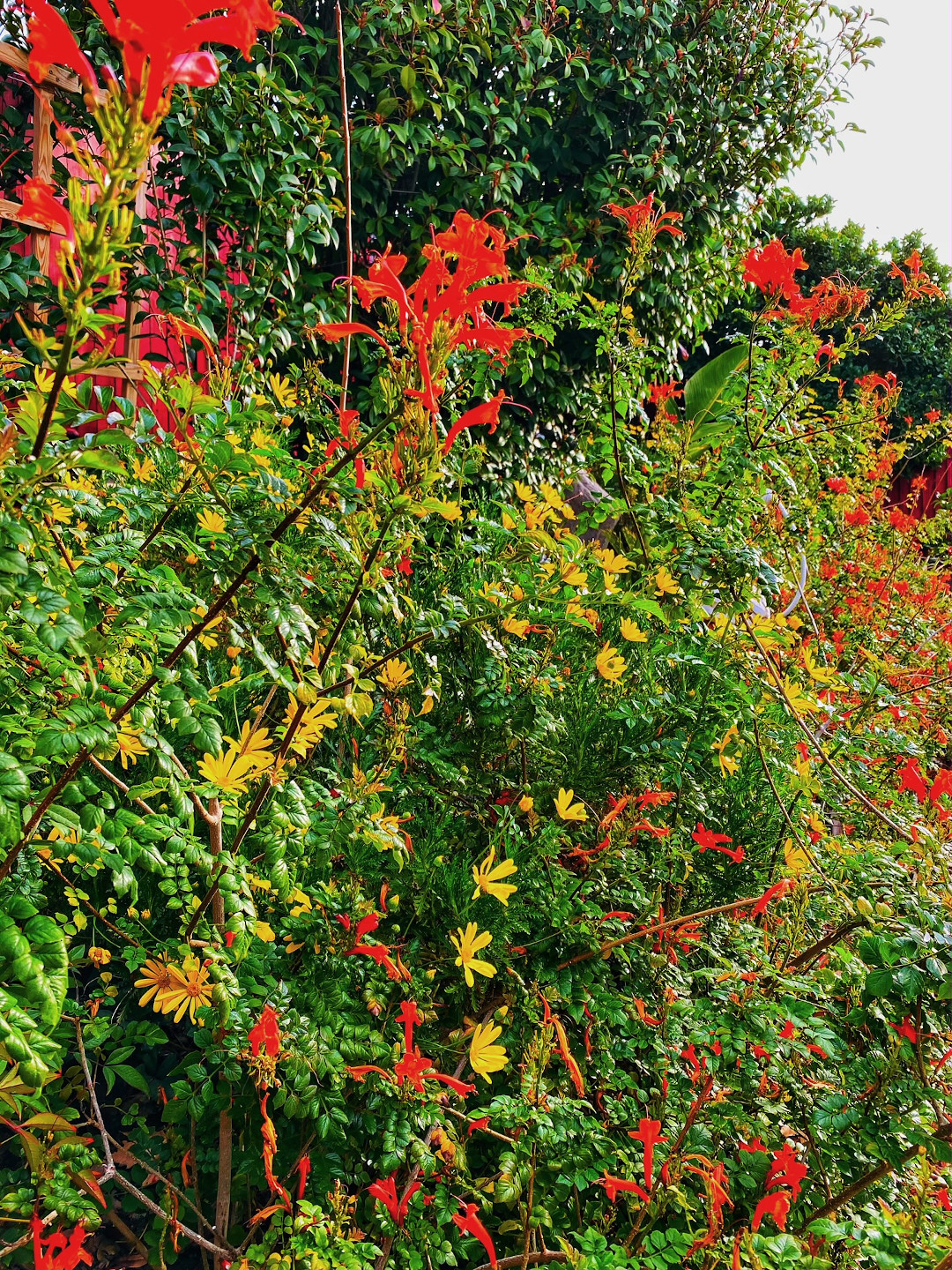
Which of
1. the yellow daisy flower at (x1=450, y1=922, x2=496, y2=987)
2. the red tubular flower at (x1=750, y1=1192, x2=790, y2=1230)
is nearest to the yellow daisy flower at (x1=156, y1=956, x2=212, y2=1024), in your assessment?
the yellow daisy flower at (x1=450, y1=922, x2=496, y2=987)

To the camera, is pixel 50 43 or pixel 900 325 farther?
→ pixel 900 325

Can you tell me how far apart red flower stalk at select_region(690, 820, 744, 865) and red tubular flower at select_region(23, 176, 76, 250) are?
1613 millimetres

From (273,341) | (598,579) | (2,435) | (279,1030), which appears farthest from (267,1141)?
(273,341)

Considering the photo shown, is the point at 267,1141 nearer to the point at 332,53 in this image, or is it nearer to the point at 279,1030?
the point at 279,1030

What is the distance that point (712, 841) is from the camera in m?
1.87

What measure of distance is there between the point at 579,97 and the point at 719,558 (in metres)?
3.55

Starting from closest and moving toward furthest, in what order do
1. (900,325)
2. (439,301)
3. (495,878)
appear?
(439,301) → (495,878) → (900,325)

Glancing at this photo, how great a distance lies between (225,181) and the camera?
3.24 metres

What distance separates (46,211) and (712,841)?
1.65 metres

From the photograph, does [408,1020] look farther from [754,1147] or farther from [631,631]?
[631,631]

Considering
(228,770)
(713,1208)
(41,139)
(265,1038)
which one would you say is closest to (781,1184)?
(713,1208)

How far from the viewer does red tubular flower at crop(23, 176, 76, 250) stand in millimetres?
675

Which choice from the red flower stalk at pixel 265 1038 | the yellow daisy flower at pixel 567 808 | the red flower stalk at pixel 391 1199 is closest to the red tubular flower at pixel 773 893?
the yellow daisy flower at pixel 567 808

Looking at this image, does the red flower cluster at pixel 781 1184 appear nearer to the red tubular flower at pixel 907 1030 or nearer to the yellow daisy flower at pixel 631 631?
the red tubular flower at pixel 907 1030
